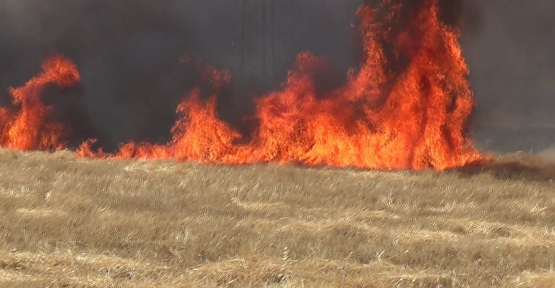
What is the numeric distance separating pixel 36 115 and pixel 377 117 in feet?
21.1

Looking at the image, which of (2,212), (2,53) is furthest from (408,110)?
(2,53)

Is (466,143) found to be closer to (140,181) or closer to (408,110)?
(408,110)

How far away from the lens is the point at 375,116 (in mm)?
12453

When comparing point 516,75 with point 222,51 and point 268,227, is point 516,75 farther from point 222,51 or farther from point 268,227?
point 268,227

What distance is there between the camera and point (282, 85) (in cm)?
1347

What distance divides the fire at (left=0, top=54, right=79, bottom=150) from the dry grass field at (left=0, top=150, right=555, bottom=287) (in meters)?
3.77

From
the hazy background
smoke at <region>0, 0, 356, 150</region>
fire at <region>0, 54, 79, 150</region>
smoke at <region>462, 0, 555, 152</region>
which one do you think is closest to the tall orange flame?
the hazy background

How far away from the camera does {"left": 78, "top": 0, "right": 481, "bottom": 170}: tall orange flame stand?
11.9m

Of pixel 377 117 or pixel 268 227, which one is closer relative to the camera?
pixel 268 227

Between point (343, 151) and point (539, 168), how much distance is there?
2.92 metres

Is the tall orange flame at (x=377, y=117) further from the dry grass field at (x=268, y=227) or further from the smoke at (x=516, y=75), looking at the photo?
the dry grass field at (x=268, y=227)

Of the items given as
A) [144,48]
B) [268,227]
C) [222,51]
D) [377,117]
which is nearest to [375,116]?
[377,117]

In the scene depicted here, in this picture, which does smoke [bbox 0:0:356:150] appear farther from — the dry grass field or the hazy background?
the dry grass field

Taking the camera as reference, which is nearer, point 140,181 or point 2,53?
point 140,181
